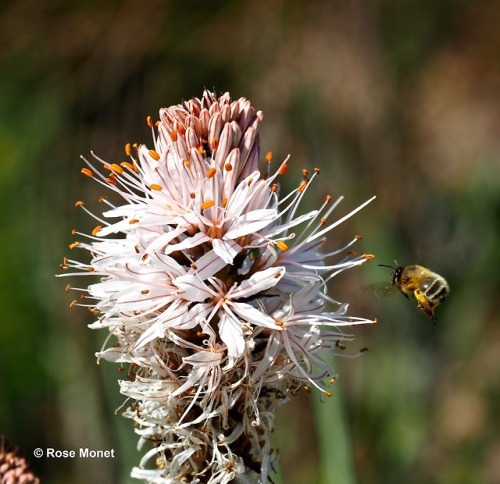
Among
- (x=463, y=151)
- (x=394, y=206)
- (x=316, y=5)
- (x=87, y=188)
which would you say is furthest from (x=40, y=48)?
(x=463, y=151)

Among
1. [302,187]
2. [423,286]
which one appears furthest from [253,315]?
[423,286]

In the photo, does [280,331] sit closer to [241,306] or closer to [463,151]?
[241,306]

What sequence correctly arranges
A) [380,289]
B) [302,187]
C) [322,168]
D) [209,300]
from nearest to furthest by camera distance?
[209,300] → [302,187] → [380,289] → [322,168]

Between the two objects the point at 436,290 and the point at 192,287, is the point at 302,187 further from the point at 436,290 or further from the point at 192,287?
the point at 436,290

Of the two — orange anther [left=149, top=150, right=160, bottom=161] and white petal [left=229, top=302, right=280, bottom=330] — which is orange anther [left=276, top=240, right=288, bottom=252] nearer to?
white petal [left=229, top=302, right=280, bottom=330]

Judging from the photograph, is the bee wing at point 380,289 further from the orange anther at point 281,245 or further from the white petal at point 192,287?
the white petal at point 192,287

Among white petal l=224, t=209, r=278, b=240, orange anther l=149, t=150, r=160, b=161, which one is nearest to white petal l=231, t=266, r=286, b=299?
white petal l=224, t=209, r=278, b=240
